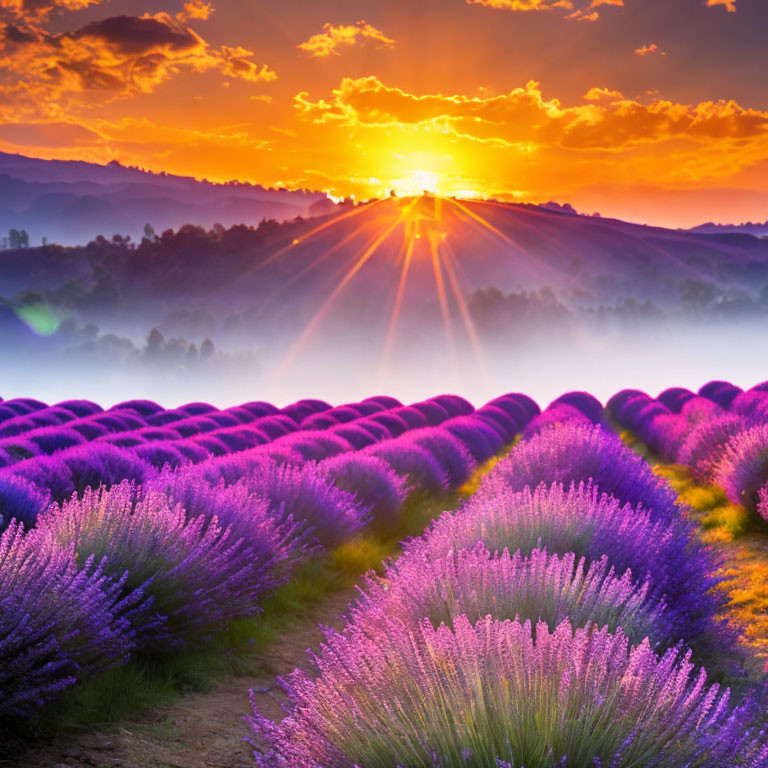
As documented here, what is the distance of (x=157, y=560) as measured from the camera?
4.75 metres

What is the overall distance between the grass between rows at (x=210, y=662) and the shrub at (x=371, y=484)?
12.7 inches

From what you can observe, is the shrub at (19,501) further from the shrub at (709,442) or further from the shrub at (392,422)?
the shrub at (392,422)

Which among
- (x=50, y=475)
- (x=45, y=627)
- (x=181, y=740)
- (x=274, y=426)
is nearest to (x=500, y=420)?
(x=274, y=426)

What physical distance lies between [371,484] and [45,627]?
5378mm

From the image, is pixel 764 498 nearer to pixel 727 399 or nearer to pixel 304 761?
pixel 304 761

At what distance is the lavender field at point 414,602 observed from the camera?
2309mm

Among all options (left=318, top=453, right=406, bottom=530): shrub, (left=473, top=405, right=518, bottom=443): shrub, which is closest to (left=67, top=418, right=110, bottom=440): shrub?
(left=318, top=453, right=406, bottom=530): shrub

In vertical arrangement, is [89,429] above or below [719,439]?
below

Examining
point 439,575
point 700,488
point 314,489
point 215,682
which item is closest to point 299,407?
point 700,488

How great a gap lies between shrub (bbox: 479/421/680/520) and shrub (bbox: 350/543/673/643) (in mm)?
2418

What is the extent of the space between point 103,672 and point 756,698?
3094mm

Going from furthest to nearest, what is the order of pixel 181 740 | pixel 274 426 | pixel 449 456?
pixel 274 426
pixel 449 456
pixel 181 740

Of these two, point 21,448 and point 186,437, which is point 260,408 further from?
point 21,448

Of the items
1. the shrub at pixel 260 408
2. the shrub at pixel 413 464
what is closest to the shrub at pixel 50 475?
the shrub at pixel 413 464
